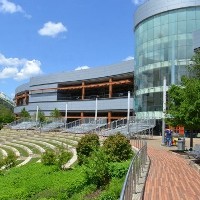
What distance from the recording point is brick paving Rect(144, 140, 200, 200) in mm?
11589

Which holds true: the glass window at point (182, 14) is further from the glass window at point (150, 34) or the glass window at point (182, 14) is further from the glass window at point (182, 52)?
the glass window at point (150, 34)

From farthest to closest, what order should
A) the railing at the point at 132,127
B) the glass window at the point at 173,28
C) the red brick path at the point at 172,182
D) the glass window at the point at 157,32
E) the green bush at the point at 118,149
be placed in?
1. the glass window at the point at 157,32
2. the glass window at the point at 173,28
3. the railing at the point at 132,127
4. the green bush at the point at 118,149
5. the red brick path at the point at 172,182

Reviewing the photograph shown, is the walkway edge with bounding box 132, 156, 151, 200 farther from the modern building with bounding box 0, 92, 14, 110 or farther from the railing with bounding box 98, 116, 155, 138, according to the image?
the modern building with bounding box 0, 92, 14, 110

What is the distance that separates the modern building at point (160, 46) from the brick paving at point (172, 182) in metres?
32.1

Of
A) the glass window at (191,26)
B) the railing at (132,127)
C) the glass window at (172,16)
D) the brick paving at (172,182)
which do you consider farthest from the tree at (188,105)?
the glass window at (172,16)

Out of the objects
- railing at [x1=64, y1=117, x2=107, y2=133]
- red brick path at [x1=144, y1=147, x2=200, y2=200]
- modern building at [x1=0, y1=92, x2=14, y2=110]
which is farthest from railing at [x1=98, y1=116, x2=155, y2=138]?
modern building at [x1=0, y1=92, x2=14, y2=110]

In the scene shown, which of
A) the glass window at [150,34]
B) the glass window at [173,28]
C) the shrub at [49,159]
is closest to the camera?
the shrub at [49,159]

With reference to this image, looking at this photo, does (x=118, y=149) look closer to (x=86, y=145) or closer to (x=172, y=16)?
(x=86, y=145)

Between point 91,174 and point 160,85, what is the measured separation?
1485 inches

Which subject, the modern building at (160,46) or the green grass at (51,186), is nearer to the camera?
the green grass at (51,186)

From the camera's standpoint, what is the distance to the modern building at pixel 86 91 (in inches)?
2657

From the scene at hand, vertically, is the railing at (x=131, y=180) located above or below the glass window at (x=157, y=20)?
below

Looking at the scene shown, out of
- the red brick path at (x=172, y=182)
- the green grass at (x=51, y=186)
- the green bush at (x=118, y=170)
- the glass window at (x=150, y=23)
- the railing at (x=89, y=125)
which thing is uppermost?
the glass window at (x=150, y=23)

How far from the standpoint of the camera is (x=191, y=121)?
23.5 metres
